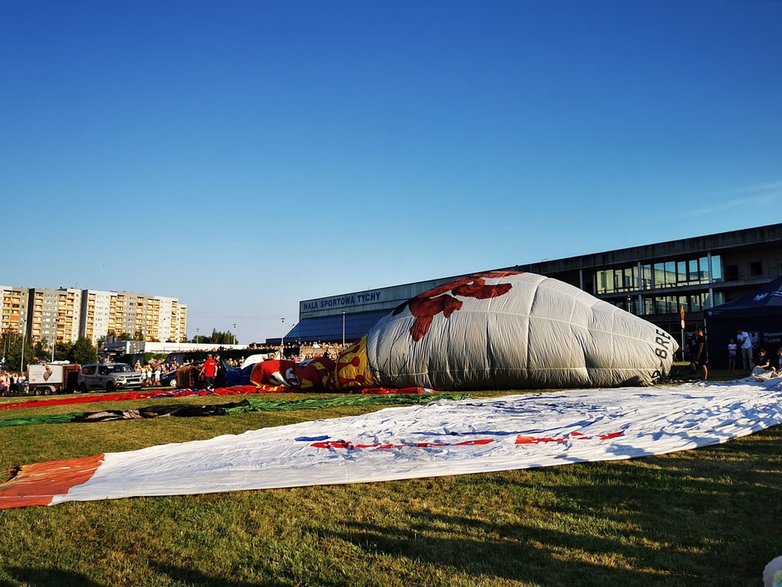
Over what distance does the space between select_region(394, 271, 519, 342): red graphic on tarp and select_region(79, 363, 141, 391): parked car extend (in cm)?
1530

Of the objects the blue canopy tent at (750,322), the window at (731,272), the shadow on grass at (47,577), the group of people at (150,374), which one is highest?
the window at (731,272)

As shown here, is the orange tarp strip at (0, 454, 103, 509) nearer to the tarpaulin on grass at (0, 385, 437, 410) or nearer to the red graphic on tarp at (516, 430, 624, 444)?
the red graphic on tarp at (516, 430, 624, 444)

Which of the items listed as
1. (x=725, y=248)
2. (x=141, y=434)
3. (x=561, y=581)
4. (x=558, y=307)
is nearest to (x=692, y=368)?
(x=558, y=307)

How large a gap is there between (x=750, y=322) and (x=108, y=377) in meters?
24.1

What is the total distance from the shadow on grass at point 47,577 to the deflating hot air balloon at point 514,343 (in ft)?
35.8

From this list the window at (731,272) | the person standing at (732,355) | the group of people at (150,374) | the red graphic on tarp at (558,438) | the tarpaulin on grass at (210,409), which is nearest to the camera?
the red graphic on tarp at (558,438)

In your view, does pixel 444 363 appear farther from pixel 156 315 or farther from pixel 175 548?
pixel 156 315

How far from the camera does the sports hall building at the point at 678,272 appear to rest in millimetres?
34781

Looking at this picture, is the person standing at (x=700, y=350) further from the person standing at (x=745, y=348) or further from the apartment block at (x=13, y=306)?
the apartment block at (x=13, y=306)

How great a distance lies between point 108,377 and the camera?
82.1ft

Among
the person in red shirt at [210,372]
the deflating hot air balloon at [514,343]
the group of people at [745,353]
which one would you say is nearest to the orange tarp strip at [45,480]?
the deflating hot air balloon at [514,343]

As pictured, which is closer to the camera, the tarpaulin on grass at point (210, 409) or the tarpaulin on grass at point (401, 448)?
the tarpaulin on grass at point (401, 448)

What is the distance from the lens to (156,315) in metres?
147

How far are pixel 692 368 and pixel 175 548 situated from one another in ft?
55.3
